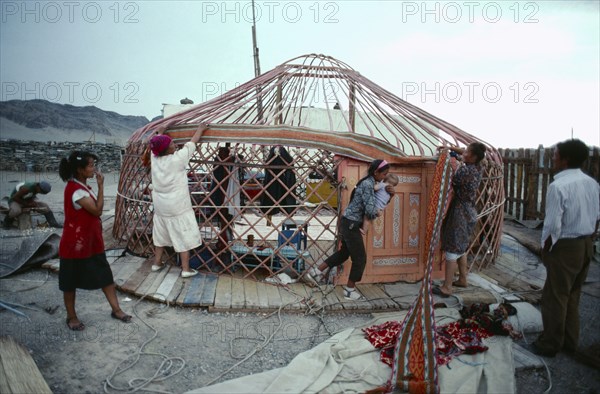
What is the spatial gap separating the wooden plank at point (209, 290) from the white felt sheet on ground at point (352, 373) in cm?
97

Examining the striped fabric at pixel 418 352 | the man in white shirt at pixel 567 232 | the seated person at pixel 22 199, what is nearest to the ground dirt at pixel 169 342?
the man in white shirt at pixel 567 232

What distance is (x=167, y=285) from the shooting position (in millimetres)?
3158

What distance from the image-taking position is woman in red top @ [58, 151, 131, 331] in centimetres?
231

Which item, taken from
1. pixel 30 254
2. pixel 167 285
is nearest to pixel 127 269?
pixel 167 285

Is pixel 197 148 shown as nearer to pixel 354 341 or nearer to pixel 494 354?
pixel 354 341

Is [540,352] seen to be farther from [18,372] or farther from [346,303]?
[18,372]

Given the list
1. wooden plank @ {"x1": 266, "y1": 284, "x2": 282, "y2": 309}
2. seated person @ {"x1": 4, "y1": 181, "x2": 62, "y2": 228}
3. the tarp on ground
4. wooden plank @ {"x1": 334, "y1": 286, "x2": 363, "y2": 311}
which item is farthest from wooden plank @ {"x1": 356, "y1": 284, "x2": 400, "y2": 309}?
seated person @ {"x1": 4, "y1": 181, "x2": 62, "y2": 228}

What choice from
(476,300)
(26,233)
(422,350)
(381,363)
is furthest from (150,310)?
(26,233)

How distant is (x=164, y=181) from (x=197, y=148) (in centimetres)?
50

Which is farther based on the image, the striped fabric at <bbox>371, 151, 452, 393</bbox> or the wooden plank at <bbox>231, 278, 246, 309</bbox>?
the wooden plank at <bbox>231, 278, 246, 309</bbox>

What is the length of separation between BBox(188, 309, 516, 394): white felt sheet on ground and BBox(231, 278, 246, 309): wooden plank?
2.56 feet

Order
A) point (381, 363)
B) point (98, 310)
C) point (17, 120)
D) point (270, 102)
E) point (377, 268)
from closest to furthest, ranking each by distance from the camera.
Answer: point (381, 363) → point (98, 310) → point (377, 268) → point (270, 102) → point (17, 120)

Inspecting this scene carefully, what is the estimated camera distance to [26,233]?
4.90 metres

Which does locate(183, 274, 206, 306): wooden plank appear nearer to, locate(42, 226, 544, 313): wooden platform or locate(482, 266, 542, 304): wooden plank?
locate(42, 226, 544, 313): wooden platform
